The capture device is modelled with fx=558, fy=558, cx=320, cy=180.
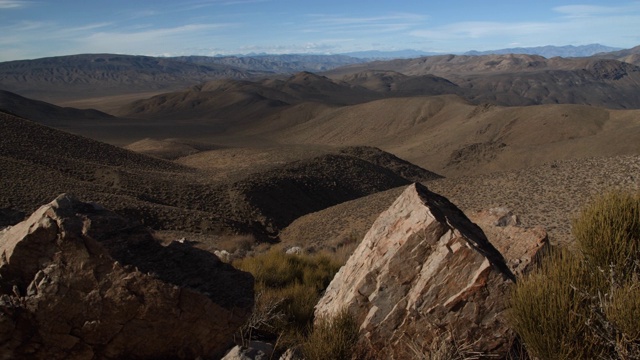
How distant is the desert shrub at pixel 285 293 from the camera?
5.97m

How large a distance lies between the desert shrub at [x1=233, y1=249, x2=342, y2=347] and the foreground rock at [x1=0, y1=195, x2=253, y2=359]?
692 mm

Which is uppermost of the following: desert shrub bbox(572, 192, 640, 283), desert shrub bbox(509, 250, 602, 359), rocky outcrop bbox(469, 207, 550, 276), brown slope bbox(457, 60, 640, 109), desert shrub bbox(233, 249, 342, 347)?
desert shrub bbox(572, 192, 640, 283)

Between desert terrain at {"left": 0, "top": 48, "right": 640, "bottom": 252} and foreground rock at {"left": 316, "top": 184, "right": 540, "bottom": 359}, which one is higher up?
foreground rock at {"left": 316, "top": 184, "right": 540, "bottom": 359}

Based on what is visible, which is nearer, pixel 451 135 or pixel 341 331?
pixel 341 331

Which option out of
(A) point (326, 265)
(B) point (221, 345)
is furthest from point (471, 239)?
(A) point (326, 265)

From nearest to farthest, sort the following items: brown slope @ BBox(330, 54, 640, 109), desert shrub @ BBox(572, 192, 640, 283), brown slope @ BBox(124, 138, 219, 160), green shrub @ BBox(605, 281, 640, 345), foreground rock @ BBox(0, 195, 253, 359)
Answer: green shrub @ BBox(605, 281, 640, 345) < foreground rock @ BBox(0, 195, 253, 359) < desert shrub @ BBox(572, 192, 640, 283) < brown slope @ BBox(124, 138, 219, 160) < brown slope @ BBox(330, 54, 640, 109)

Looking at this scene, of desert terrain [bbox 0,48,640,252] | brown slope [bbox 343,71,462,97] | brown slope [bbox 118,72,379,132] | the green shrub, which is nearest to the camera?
the green shrub

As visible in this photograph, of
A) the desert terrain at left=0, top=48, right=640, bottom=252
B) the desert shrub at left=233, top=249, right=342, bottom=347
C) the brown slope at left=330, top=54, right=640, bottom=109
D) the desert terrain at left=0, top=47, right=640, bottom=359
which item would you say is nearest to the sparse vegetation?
the desert terrain at left=0, top=47, right=640, bottom=359

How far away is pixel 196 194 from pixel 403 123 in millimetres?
52349

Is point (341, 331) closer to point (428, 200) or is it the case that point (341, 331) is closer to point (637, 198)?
point (428, 200)

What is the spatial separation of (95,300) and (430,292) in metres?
3.08

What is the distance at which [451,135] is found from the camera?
206 feet

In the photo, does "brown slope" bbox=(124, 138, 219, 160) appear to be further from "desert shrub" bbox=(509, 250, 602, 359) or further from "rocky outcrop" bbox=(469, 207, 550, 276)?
"desert shrub" bbox=(509, 250, 602, 359)

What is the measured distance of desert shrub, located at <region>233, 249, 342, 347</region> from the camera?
597 cm
